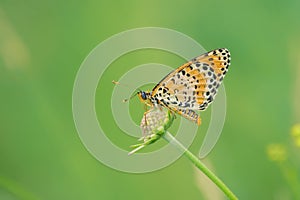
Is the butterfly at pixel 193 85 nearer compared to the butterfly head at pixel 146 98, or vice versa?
the butterfly at pixel 193 85

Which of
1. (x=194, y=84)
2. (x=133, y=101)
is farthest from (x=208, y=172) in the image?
(x=133, y=101)

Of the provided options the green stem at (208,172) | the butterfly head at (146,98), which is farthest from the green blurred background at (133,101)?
the green stem at (208,172)

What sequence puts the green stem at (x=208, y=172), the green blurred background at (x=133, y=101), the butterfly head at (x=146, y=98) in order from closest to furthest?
the green stem at (x=208, y=172) → the butterfly head at (x=146, y=98) → the green blurred background at (x=133, y=101)

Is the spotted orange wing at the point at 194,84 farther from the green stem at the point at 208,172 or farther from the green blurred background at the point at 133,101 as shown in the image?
the green blurred background at the point at 133,101

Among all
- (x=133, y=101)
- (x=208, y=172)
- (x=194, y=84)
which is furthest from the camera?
(x=133, y=101)

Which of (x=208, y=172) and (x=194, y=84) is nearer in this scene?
(x=208, y=172)

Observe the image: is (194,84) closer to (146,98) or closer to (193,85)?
(193,85)
